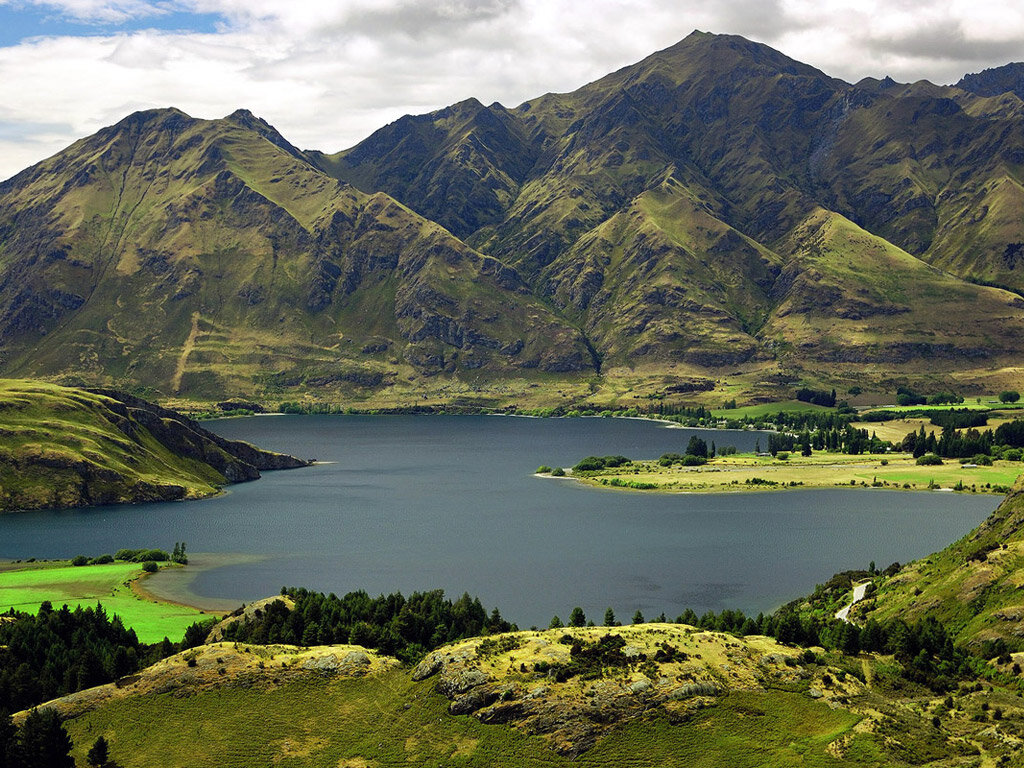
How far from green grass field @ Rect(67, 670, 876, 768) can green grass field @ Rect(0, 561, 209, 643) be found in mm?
47156

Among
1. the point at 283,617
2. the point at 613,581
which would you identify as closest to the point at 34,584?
the point at 283,617

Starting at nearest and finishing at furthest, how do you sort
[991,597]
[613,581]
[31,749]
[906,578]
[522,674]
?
[31,749] < [522,674] < [991,597] < [906,578] < [613,581]

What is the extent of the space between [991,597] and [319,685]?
263 ft

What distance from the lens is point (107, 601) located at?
180125 millimetres

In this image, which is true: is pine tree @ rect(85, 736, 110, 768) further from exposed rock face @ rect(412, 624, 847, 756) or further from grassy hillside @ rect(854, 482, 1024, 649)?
grassy hillside @ rect(854, 482, 1024, 649)

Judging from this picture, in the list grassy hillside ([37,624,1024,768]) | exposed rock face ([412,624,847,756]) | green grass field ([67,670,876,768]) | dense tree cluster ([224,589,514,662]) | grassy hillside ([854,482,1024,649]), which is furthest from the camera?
dense tree cluster ([224,589,514,662])

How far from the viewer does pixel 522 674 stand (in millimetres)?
101625

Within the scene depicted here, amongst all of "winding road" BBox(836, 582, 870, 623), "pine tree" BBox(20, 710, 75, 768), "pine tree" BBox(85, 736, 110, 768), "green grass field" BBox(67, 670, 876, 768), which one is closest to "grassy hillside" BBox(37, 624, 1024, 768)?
"green grass field" BBox(67, 670, 876, 768)

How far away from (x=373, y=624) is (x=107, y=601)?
235ft

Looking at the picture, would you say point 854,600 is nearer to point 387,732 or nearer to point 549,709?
point 549,709

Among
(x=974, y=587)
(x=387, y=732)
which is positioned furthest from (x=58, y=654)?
(x=974, y=587)

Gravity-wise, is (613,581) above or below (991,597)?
below

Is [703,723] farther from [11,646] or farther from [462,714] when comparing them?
[11,646]

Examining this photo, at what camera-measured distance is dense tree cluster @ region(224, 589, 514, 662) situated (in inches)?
4978
